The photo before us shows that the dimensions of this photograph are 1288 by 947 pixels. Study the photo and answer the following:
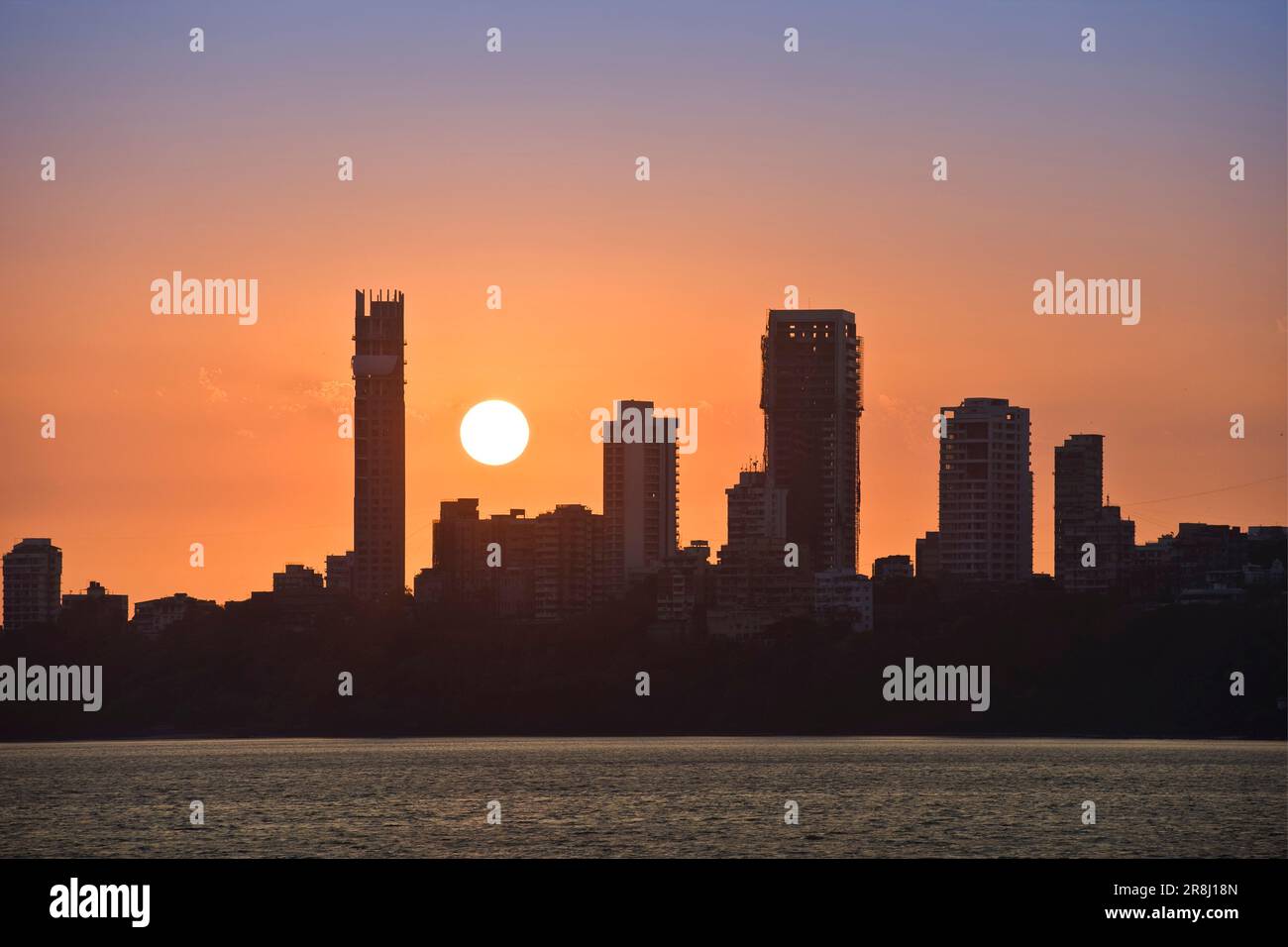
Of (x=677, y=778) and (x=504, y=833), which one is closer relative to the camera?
(x=504, y=833)

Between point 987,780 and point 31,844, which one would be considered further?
point 987,780
